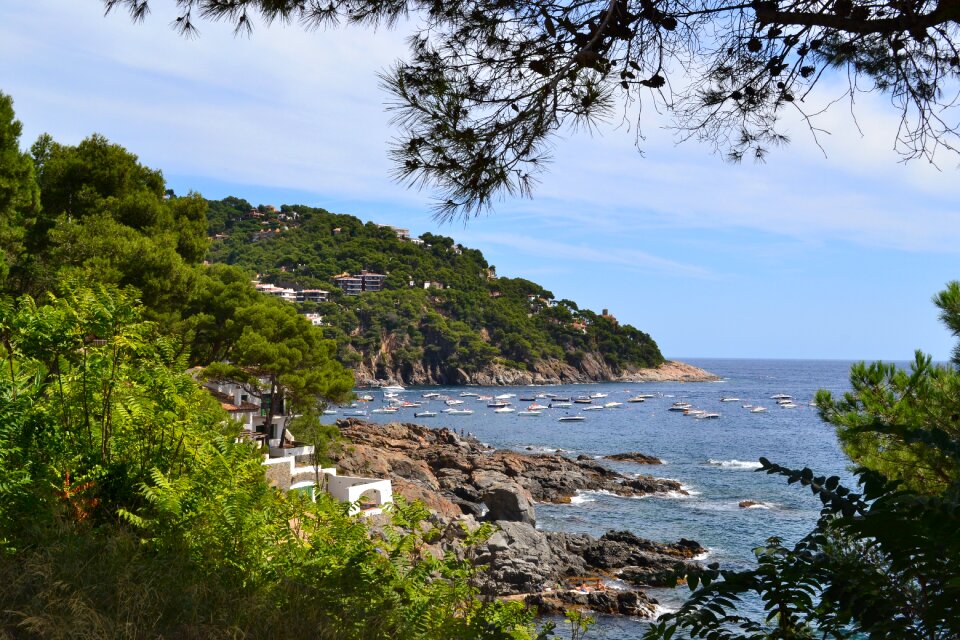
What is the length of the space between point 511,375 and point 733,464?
67.9 m

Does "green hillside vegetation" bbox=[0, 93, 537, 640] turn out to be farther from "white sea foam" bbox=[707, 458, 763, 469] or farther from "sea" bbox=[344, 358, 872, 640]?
"white sea foam" bbox=[707, 458, 763, 469]

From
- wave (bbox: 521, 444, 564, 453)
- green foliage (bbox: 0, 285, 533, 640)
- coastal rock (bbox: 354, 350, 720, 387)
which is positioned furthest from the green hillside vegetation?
coastal rock (bbox: 354, 350, 720, 387)

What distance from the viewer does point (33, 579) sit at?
3.29 m

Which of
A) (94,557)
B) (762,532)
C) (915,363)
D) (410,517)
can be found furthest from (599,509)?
(94,557)

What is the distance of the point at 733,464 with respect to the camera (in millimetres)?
42031

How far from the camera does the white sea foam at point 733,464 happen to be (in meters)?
40.9

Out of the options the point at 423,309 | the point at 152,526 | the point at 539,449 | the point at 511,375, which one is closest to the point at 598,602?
the point at 152,526

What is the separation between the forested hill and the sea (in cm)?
803

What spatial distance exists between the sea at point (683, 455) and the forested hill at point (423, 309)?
26.4ft

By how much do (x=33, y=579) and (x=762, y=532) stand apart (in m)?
25.0

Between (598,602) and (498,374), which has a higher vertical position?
(498,374)

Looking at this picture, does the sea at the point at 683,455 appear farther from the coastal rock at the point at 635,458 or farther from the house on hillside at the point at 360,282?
the house on hillside at the point at 360,282

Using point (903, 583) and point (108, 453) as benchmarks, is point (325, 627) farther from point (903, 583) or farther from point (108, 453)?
point (108, 453)

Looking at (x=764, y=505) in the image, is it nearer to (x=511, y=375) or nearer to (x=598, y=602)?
(x=598, y=602)
